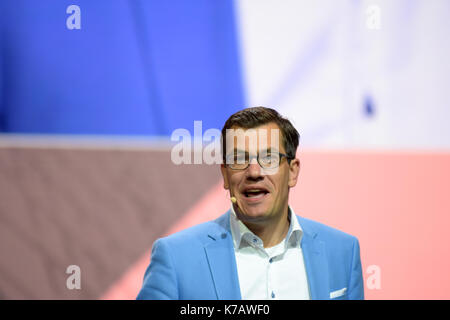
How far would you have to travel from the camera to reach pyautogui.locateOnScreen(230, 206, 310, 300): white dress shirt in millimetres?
1554

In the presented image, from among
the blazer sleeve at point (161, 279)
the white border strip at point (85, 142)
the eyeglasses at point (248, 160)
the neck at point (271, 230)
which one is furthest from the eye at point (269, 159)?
the white border strip at point (85, 142)

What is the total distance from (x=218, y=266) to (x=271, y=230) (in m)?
0.21

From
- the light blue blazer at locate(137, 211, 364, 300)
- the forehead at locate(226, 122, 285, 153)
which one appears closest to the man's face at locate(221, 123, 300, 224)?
the forehead at locate(226, 122, 285, 153)

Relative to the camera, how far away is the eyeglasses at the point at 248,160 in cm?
153

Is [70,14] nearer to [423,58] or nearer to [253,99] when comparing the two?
[253,99]

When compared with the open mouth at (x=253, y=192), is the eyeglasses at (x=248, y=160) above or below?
above

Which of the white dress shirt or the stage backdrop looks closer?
the white dress shirt

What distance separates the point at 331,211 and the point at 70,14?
5.22ft

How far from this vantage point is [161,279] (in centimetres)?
149

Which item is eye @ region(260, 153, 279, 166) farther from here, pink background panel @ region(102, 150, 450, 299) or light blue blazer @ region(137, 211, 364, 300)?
pink background panel @ region(102, 150, 450, 299)

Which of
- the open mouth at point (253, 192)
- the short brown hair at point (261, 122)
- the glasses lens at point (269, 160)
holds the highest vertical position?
the short brown hair at point (261, 122)

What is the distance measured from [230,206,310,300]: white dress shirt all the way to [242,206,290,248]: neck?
0.02 meters

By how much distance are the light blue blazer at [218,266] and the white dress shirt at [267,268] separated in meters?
0.03

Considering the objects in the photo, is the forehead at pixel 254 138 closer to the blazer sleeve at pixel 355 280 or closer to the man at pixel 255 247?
the man at pixel 255 247
